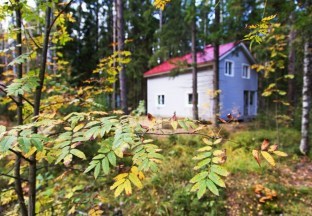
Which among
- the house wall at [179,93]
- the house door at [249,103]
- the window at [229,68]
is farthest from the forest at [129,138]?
the house door at [249,103]

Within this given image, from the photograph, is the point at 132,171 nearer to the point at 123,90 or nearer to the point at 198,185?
the point at 198,185

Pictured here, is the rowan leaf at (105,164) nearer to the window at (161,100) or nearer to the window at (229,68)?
the window at (229,68)

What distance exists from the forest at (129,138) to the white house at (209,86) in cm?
371

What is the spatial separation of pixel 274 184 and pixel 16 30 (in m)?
5.09

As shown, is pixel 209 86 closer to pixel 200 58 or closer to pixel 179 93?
pixel 200 58

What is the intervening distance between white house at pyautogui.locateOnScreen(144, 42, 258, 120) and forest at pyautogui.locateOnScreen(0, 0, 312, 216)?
12.2ft

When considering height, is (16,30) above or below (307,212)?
above

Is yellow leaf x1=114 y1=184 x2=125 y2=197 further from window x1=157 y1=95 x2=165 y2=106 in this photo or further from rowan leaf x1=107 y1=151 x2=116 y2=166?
window x1=157 y1=95 x2=165 y2=106

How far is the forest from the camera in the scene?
1.22 meters

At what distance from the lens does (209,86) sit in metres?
15.4

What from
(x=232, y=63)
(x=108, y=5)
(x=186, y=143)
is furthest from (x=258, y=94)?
(x=108, y=5)

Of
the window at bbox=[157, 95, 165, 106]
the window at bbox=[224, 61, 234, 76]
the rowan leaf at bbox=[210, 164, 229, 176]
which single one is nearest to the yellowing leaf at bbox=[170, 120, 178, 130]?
the rowan leaf at bbox=[210, 164, 229, 176]

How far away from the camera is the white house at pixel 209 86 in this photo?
50.3 ft

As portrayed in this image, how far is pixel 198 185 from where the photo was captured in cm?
108
